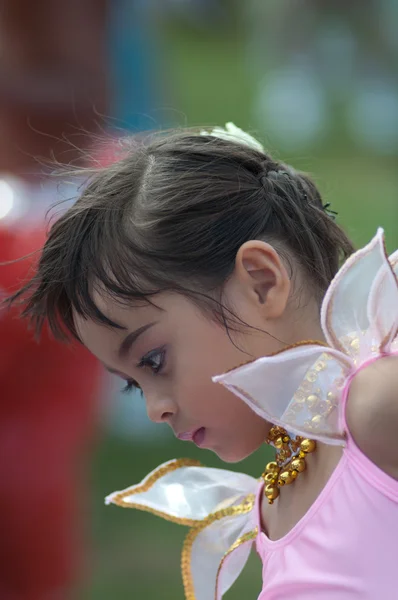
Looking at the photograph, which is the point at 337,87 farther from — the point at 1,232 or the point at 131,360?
the point at 131,360

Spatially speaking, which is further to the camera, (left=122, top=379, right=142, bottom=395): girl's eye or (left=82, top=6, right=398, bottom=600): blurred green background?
(left=82, top=6, right=398, bottom=600): blurred green background

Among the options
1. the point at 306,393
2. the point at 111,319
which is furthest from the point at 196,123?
the point at 306,393

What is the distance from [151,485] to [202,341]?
245 millimetres

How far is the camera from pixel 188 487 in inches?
36.1

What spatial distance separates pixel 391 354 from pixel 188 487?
1.26 feet

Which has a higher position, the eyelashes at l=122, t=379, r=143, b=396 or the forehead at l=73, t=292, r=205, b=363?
the forehead at l=73, t=292, r=205, b=363

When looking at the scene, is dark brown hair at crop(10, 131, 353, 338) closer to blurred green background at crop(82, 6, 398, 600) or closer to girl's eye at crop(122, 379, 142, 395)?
girl's eye at crop(122, 379, 142, 395)

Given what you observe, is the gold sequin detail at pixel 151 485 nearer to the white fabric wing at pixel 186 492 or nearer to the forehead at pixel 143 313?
the white fabric wing at pixel 186 492

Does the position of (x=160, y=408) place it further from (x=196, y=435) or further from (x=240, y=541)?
(x=240, y=541)

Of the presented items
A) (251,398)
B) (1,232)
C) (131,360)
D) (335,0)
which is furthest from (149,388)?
(335,0)

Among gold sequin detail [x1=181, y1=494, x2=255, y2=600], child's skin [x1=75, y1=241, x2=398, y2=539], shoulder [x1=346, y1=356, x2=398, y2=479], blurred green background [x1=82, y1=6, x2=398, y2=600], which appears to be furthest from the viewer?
blurred green background [x1=82, y1=6, x2=398, y2=600]

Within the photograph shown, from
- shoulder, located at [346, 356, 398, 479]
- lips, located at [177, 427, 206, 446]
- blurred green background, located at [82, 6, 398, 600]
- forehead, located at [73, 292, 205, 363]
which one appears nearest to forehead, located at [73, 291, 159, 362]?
forehead, located at [73, 292, 205, 363]

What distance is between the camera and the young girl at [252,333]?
61 cm

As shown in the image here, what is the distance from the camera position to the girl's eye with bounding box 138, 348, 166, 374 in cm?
75
